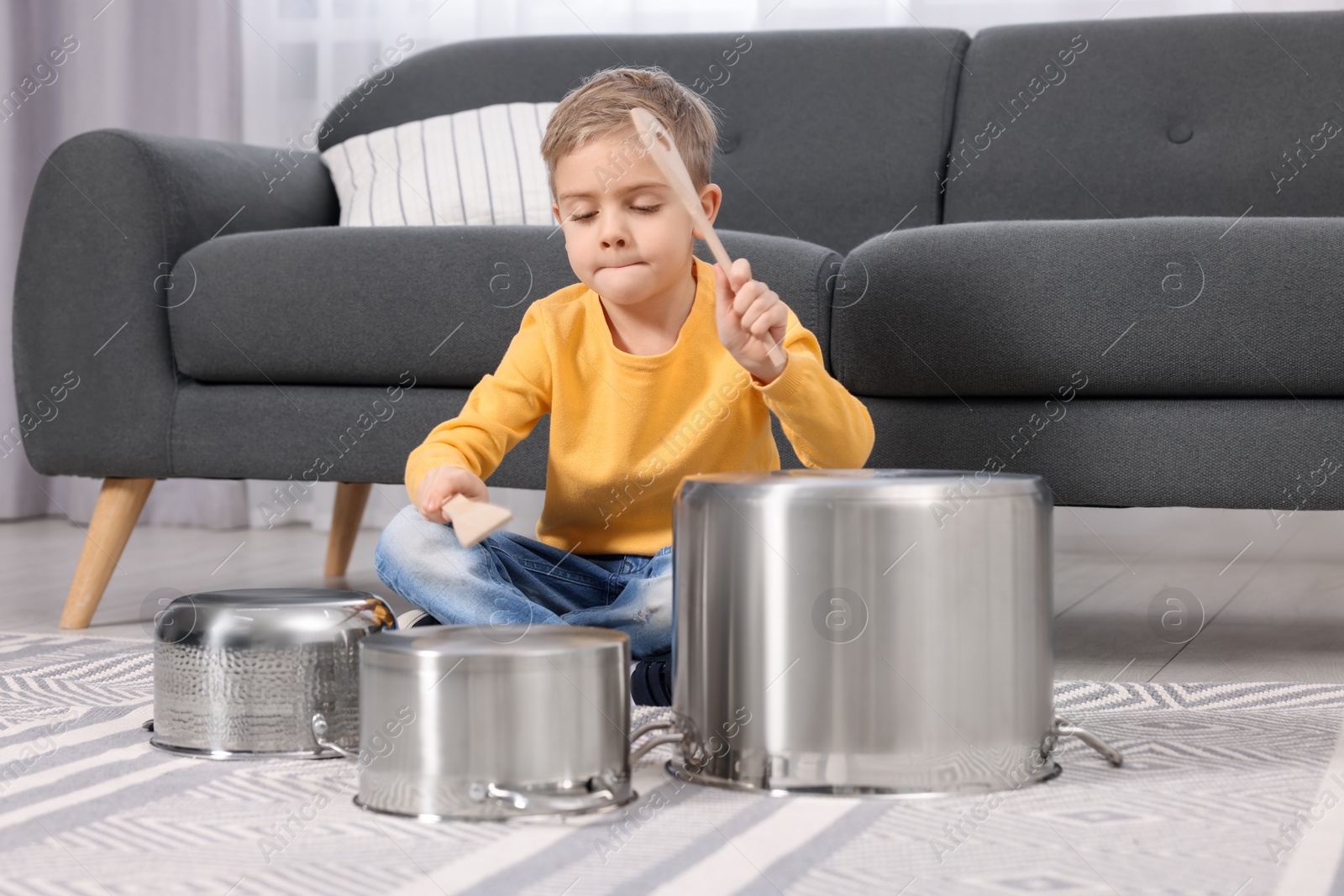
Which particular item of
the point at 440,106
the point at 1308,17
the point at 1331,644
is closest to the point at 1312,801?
the point at 1331,644

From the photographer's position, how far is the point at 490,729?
0.70 meters

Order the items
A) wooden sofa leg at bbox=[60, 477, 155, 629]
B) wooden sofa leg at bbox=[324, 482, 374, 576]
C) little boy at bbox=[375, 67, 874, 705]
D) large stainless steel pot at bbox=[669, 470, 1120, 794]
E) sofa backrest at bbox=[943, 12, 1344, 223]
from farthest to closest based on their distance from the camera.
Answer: wooden sofa leg at bbox=[324, 482, 374, 576]
sofa backrest at bbox=[943, 12, 1344, 223]
wooden sofa leg at bbox=[60, 477, 155, 629]
little boy at bbox=[375, 67, 874, 705]
large stainless steel pot at bbox=[669, 470, 1120, 794]

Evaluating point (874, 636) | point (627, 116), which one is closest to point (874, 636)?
point (874, 636)

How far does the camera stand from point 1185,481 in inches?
47.5

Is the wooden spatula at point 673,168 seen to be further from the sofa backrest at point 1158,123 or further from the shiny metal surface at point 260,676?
the sofa backrest at point 1158,123

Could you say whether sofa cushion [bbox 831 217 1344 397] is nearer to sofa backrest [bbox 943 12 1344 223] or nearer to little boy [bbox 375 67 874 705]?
little boy [bbox 375 67 874 705]

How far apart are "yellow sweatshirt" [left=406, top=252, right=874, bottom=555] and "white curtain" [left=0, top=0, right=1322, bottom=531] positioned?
1.44m

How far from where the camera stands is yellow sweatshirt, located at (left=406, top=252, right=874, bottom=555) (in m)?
1.08

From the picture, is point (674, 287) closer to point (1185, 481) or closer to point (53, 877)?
point (1185, 481)

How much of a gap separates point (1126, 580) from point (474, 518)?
4.36ft

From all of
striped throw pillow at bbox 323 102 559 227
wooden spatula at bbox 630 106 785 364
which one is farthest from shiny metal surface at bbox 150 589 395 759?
striped throw pillow at bbox 323 102 559 227

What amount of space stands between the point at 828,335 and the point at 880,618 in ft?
2.00

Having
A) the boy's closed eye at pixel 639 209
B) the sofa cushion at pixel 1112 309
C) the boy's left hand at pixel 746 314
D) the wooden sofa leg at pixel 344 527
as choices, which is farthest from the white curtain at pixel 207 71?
the boy's left hand at pixel 746 314

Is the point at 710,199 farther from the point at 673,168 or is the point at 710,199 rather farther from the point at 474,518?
the point at 474,518
